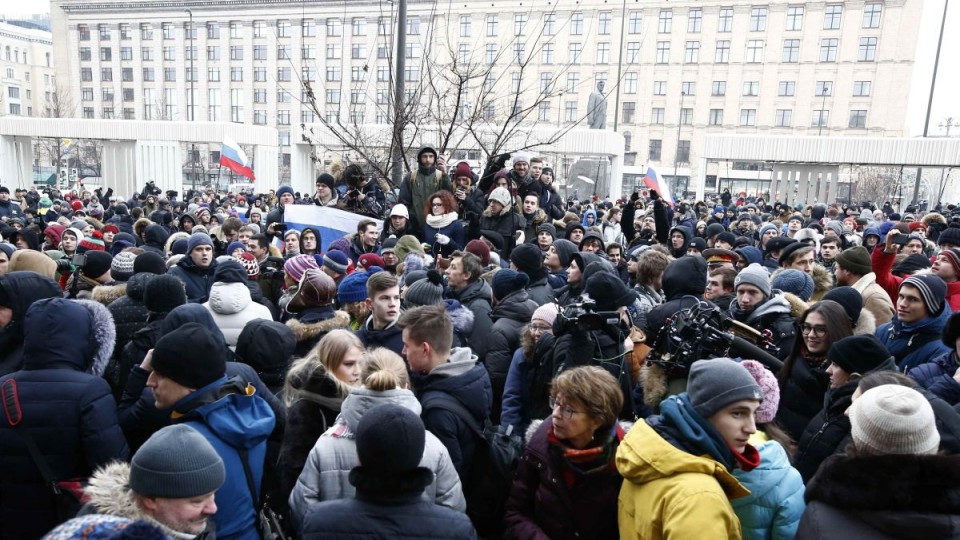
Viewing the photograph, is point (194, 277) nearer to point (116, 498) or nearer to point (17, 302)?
point (17, 302)

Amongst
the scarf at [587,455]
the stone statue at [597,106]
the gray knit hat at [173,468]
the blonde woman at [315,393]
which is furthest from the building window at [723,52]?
the gray knit hat at [173,468]

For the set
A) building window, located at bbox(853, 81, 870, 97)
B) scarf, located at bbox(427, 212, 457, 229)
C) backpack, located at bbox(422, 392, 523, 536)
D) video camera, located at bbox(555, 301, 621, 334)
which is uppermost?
building window, located at bbox(853, 81, 870, 97)

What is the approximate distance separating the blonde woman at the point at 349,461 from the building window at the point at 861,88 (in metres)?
74.4

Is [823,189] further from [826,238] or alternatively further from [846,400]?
[846,400]

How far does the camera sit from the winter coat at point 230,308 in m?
4.64

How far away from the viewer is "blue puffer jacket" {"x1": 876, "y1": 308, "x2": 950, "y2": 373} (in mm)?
4660

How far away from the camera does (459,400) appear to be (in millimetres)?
3438

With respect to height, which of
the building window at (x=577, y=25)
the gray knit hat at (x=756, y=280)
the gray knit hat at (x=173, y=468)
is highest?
the building window at (x=577, y=25)

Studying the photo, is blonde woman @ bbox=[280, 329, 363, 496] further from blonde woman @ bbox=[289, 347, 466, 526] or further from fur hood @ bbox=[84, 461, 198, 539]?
fur hood @ bbox=[84, 461, 198, 539]

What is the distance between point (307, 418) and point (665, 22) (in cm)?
7339

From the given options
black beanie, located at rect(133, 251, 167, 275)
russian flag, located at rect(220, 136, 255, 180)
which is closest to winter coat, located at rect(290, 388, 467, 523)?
black beanie, located at rect(133, 251, 167, 275)

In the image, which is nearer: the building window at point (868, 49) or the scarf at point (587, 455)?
the scarf at point (587, 455)

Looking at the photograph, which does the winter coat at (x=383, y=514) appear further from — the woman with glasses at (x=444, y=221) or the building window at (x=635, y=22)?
the building window at (x=635, y=22)

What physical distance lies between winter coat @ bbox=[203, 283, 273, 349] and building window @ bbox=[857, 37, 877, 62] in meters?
74.0
